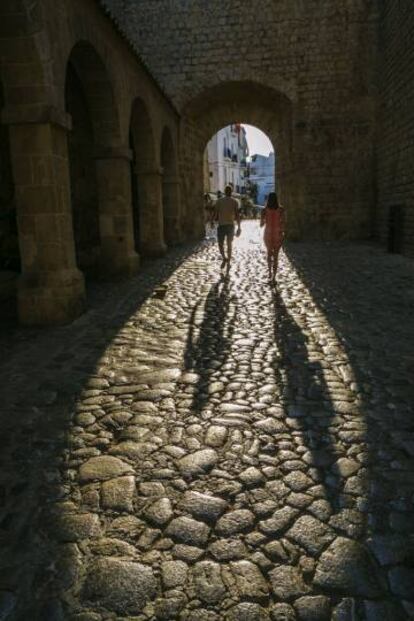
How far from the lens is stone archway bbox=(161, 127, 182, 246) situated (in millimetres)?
14625

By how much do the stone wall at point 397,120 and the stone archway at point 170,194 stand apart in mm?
6221

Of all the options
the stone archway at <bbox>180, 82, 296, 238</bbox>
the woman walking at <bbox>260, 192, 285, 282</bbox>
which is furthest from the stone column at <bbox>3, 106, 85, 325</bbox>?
the stone archway at <bbox>180, 82, 296, 238</bbox>

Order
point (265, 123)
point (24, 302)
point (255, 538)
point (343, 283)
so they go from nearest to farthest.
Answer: point (255, 538), point (24, 302), point (343, 283), point (265, 123)

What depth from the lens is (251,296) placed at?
6914 millimetres

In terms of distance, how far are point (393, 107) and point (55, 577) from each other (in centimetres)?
1383

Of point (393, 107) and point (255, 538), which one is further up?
point (393, 107)

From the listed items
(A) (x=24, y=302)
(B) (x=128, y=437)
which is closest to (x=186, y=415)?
(B) (x=128, y=437)

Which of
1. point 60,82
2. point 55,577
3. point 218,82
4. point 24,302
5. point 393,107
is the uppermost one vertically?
point 218,82

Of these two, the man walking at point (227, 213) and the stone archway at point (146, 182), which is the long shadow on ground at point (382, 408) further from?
the stone archway at point (146, 182)

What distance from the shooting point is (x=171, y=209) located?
14648 mm

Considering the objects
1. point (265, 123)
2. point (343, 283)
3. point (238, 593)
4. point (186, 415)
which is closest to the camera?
point (238, 593)

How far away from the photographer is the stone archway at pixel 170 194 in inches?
576

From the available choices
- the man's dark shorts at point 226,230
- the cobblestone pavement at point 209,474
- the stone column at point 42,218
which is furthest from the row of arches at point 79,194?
the man's dark shorts at point 226,230

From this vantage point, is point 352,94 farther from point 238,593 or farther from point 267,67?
point 238,593
